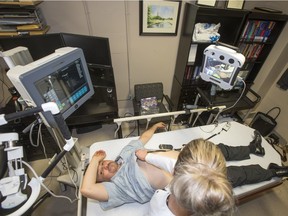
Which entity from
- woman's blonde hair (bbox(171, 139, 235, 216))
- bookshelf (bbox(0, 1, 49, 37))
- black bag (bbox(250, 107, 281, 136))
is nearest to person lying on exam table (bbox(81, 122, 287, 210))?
woman's blonde hair (bbox(171, 139, 235, 216))

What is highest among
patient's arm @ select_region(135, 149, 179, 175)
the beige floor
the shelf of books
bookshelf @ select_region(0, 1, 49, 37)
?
bookshelf @ select_region(0, 1, 49, 37)

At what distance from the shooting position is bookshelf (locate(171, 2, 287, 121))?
1.70 m

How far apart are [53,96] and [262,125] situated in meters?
2.78

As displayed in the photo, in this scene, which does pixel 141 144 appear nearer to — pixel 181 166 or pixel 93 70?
pixel 181 166

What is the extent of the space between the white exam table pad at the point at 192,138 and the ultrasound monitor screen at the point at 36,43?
102cm

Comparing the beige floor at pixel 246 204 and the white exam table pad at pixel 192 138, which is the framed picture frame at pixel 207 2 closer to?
the white exam table pad at pixel 192 138

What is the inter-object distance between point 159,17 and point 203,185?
183 centimetres

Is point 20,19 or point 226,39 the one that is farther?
point 226,39

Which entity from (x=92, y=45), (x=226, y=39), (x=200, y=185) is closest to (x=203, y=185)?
(x=200, y=185)

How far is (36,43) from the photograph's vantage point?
1430mm

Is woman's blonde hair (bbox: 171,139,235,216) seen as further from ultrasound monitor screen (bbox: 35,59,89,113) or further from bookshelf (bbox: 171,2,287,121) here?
bookshelf (bbox: 171,2,287,121)

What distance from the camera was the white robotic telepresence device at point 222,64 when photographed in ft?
3.93

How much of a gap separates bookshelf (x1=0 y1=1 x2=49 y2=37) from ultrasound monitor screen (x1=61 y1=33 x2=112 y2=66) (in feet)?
0.81

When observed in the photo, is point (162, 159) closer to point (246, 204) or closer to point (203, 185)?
point (203, 185)
